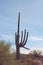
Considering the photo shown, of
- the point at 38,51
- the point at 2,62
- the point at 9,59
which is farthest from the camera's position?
the point at 38,51

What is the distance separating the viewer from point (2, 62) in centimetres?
2444

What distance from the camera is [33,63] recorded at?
39562 millimetres

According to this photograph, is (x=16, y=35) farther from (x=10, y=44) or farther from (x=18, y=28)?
(x=10, y=44)

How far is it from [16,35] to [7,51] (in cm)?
468

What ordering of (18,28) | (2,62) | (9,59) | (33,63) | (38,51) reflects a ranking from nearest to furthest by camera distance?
(2,62) → (9,59) → (18,28) → (33,63) → (38,51)

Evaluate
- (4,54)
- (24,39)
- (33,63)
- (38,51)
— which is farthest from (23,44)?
(38,51)

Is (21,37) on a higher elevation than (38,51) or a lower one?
higher

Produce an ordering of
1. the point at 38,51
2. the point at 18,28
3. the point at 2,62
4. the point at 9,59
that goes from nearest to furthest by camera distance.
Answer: the point at 2,62 < the point at 9,59 < the point at 18,28 < the point at 38,51

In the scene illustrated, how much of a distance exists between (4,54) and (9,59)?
3.67 ft

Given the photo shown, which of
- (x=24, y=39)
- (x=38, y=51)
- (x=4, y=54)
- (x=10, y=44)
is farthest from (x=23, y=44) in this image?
(x=38, y=51)

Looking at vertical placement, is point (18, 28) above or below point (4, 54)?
above

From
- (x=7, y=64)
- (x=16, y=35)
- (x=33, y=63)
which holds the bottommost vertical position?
(x=33, y=63)

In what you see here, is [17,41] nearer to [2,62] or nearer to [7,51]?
A: [7,51]

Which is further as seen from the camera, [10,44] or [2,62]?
[10,44]
